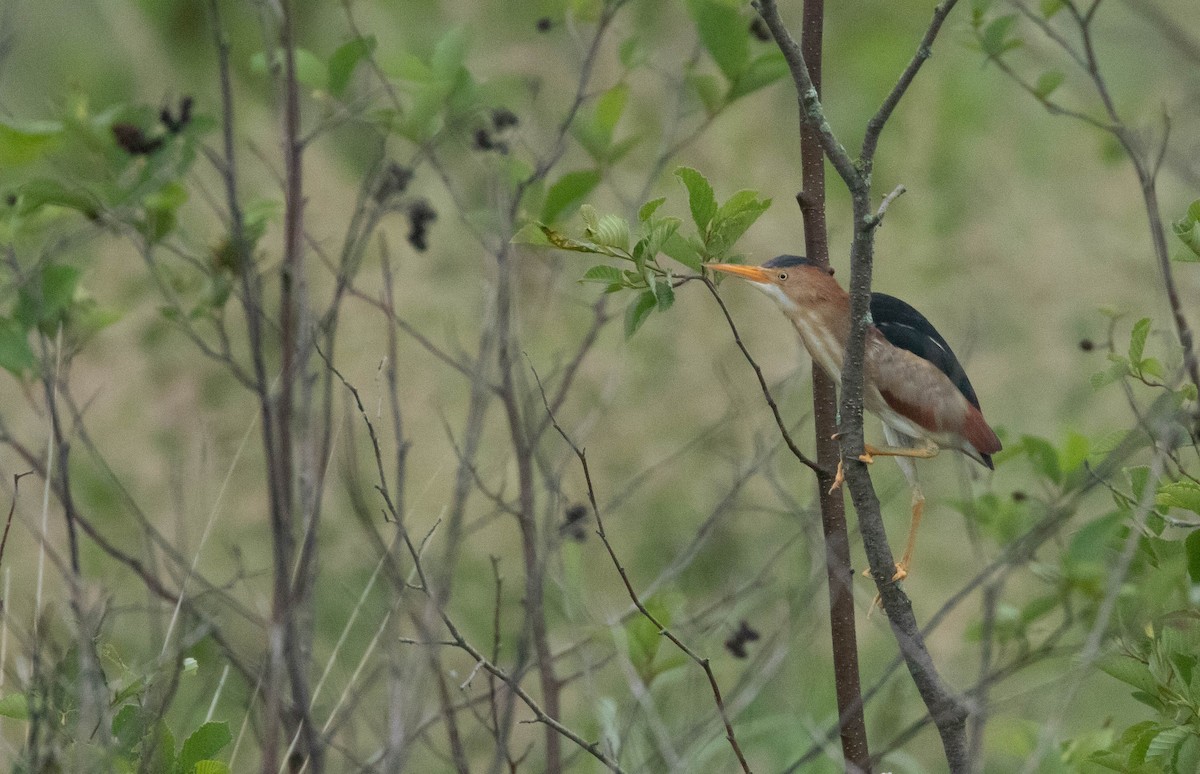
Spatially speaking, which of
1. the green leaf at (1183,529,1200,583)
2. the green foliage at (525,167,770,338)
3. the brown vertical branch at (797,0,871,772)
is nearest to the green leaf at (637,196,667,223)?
the green foliage at (525,167,770,338)

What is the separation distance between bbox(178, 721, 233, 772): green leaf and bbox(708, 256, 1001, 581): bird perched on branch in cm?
89

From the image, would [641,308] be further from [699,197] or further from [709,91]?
[709,91]

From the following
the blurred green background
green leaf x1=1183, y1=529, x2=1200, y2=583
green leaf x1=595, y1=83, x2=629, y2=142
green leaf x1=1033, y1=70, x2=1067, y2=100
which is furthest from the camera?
the blurred green background

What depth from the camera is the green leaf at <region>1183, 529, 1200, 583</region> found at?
6.05ft

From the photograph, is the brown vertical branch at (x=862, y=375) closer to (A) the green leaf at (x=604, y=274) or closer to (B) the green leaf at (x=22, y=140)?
(A) the green leaf at (x=604, y=274)

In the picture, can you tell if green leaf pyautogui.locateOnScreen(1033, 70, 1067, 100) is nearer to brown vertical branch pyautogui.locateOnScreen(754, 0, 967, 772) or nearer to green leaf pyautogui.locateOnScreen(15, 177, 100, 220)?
brown vertical branch pyautogui.locateOnScreen(754, 0, 967, 772)

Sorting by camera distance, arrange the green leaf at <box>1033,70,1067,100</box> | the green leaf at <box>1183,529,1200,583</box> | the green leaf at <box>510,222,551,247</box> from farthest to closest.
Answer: the green leaf at <box>1033,70,1067,100</box> < the green leaf at <box>1183,529,1200,583</box> < the green leaf at <box>510,222,551,247</box>

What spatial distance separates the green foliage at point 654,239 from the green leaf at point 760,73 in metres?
1.03

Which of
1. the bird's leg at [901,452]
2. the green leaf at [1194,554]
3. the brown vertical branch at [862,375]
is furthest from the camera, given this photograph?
the bird's leg at [901,452]

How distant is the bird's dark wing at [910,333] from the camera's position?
81.4 inches

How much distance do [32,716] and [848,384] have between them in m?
0.94

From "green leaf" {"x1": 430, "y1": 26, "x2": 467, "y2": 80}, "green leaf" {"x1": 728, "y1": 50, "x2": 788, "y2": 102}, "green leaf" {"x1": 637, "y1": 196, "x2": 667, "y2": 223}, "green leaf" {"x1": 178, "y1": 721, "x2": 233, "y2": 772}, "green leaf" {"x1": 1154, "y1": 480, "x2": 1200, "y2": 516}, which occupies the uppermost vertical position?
"green leaf" {"x1": 430, "y1": 26, "x2": 467, "y2": 80}

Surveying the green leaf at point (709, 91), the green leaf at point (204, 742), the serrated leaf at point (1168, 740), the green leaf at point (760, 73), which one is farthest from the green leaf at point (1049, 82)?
the green leaf at point (204, 742)

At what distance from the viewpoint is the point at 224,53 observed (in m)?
1.98
